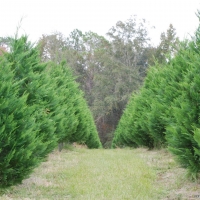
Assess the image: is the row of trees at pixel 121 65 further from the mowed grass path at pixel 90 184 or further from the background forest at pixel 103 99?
the mowed grass path at pixel 90 184

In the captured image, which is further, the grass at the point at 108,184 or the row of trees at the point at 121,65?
the row of trees at the point at 121,65

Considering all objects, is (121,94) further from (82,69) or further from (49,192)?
(49,192)

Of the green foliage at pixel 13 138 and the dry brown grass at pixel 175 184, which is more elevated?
the green foliage at pixel 13 138

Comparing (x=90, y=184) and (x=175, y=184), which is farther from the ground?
(x=175, y=184)

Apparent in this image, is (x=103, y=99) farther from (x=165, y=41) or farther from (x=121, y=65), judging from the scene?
(x=165, y=41)

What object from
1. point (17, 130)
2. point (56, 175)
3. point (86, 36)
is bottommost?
point (56, 175)

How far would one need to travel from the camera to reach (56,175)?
9.01m

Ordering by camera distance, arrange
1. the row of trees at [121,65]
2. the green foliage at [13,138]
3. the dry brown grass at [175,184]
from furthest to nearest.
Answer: the row of trees at [121,65] < the green foliage at [13,138] < the dry brown grass at [175,184]

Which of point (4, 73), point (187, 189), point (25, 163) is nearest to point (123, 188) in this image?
point (187, 189)

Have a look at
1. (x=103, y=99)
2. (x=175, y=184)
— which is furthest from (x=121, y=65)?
(x=175, y=184)

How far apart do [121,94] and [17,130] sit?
33.9 m

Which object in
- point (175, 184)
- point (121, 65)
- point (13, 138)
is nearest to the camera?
point (13, 138)

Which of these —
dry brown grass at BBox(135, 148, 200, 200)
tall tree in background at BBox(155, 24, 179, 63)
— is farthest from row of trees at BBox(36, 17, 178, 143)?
dry brown grass at BBox(135, 148, 200, 200)

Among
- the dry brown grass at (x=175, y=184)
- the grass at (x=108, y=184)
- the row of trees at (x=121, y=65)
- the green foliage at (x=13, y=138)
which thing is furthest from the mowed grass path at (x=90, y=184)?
the row of trees at (x=121, y=65)
